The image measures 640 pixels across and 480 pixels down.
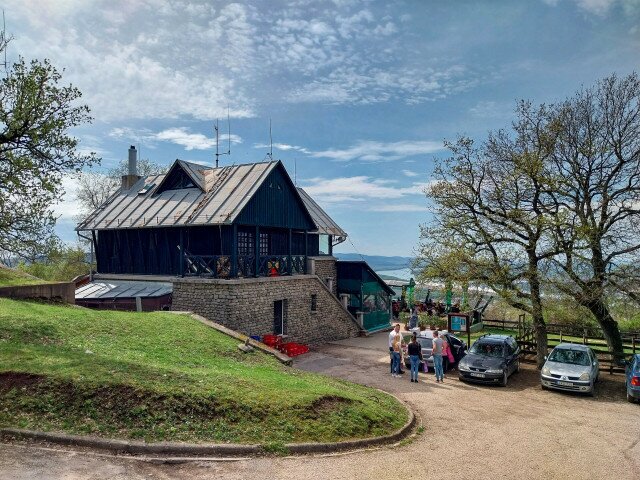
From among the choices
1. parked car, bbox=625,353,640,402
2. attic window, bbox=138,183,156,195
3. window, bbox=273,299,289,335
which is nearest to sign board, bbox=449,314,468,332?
window, bbox=273,299,289,335

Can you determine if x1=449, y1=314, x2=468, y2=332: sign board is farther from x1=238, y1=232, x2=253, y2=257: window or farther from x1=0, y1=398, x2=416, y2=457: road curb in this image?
x1=0, y1=398, x2=416, y2=457: road curb

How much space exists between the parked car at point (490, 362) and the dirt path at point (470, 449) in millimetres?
414

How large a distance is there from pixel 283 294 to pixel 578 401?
42.1 feet

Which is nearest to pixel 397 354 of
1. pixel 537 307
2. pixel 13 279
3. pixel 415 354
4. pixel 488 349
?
pixel 415 354

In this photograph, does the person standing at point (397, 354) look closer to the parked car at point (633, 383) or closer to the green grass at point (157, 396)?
the green grass at point (157, 396)

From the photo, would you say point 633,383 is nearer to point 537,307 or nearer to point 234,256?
point 537,307

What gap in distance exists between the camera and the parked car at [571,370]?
48.1ft

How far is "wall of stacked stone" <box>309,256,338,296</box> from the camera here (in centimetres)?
2680

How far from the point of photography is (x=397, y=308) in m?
33.5

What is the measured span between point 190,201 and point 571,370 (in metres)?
18.1

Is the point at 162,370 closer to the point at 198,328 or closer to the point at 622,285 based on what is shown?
the point at 198,328

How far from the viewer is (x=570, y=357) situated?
1595 centimetres

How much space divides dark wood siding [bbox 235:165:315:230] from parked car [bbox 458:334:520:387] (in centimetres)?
1107

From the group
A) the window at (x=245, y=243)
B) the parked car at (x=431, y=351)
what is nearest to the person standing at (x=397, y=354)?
the parked car at (x=431, y=351)
